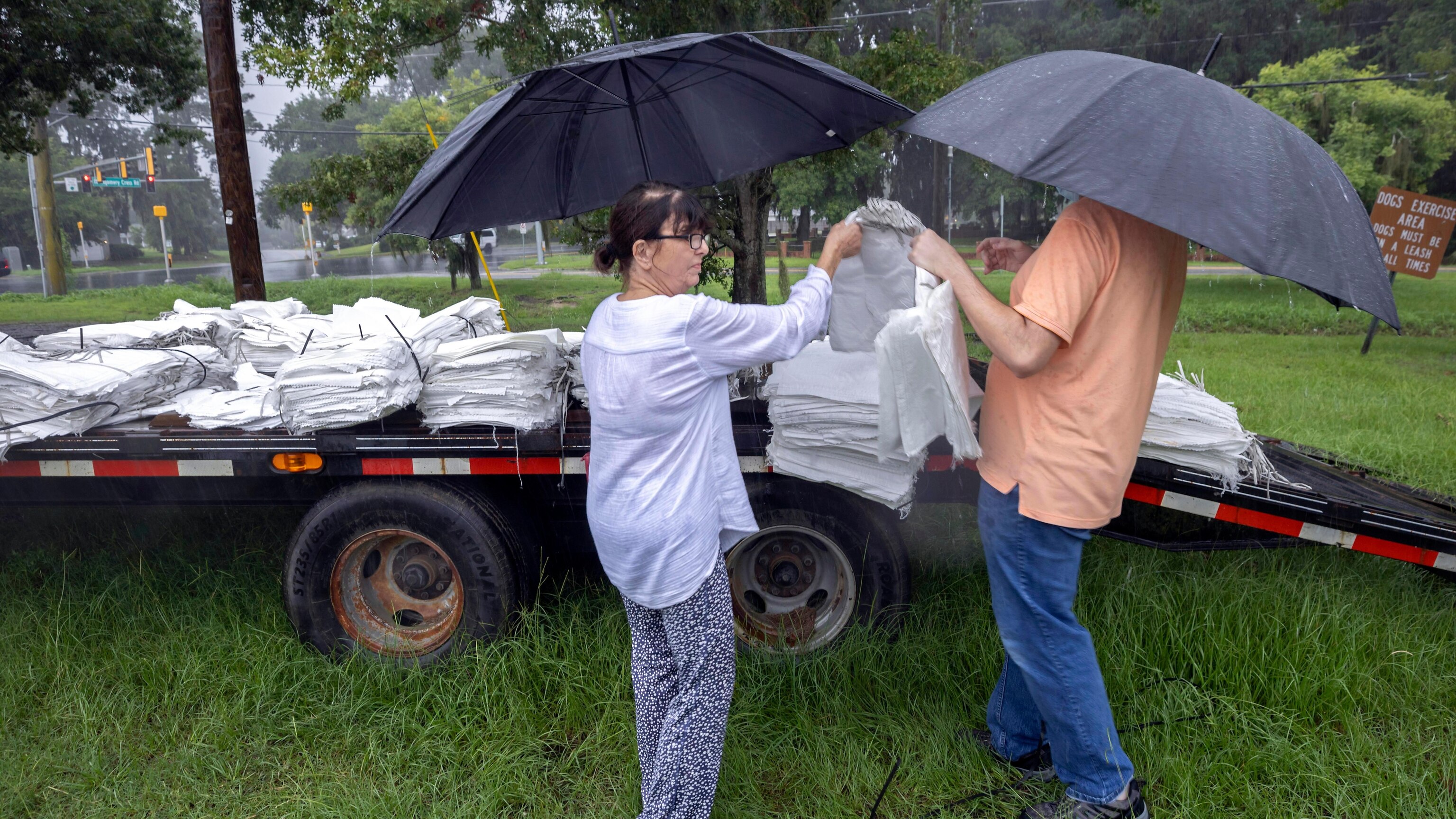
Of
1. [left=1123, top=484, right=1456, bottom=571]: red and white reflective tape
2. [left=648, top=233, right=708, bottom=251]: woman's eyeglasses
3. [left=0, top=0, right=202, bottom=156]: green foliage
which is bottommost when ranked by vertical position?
[left=1123, top=484, right=1456, bottom=571]: red and white reflective tape

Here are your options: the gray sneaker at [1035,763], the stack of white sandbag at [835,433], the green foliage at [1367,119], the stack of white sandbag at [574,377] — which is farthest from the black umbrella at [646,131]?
the green foliage at [1367,119]

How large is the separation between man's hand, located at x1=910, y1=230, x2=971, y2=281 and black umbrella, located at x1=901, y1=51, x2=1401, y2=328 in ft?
0.91

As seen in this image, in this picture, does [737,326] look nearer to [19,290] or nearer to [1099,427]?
[1099,427]

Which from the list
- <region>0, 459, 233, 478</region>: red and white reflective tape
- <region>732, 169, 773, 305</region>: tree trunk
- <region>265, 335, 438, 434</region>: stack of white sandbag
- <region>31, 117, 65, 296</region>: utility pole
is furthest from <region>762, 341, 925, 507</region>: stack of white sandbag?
<region>31, 117, 65, 296</region>: utility pole

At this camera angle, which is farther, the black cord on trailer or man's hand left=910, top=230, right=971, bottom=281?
the black cord on trailer

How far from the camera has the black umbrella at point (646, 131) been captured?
296 cm

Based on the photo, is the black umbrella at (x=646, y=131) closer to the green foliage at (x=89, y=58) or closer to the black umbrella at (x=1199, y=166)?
the black umbrella at (x=1199, y=166)

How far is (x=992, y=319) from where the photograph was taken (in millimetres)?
2029

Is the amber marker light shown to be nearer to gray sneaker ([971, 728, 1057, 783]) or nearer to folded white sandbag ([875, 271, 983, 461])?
folded white sandbag ([875, 271, 983, 461])

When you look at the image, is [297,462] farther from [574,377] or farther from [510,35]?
[510,35]

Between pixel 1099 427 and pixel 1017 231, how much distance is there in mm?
23578

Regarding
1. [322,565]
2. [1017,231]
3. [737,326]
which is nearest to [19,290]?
[1017,231]

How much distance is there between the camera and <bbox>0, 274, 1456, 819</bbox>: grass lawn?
104 inches

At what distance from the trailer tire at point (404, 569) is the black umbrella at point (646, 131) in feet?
3.38
